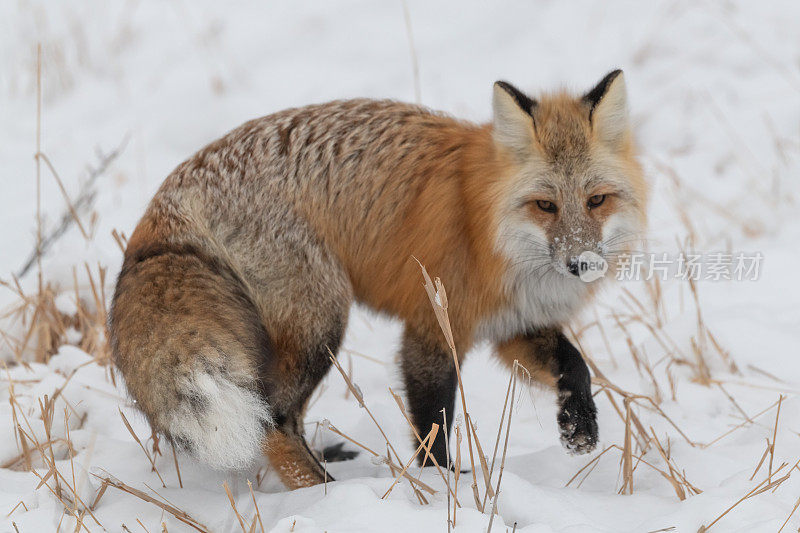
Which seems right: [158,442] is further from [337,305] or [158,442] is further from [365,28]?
[365,28]

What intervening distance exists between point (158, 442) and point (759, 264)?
13.0 ft

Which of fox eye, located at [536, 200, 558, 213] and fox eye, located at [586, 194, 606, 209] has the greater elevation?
fox eye, located at [586, 194, 606, 209]

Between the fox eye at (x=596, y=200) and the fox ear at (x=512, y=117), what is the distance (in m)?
0.30

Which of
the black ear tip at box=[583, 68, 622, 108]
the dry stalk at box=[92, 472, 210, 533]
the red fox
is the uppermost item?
the black ear tip at box=[583, 68, 622, 108]

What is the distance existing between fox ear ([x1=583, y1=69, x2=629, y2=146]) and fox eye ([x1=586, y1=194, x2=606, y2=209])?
227 mm

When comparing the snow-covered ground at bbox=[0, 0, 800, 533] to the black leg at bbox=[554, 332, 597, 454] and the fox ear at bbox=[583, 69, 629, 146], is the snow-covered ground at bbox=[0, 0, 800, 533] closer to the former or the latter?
the black leg at bbox=[554, 332, 597, 454]

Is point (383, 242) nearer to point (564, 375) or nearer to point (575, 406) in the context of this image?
point (564, 375)

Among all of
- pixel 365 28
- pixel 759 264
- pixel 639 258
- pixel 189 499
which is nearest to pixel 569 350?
pixel 639 258

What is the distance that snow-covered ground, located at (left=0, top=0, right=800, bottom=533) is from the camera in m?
2.60

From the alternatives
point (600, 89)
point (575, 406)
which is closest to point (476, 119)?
point (600, 89)

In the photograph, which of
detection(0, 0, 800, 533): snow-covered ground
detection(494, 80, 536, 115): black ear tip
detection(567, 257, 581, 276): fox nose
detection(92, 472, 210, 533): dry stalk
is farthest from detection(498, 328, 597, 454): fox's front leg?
detection(92, 472, 210, 533): dry stalk

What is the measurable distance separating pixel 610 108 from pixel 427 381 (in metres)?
1.27

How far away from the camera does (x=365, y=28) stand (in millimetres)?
8422

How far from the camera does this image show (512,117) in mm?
2955
